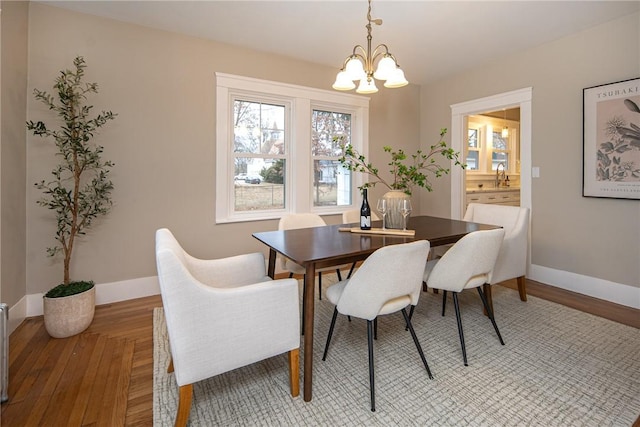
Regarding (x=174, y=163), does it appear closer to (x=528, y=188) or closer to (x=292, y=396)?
(x=292, y=396)

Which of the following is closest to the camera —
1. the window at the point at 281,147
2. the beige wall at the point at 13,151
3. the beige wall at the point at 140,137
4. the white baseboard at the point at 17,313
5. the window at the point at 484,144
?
the beige wall at the point at 13,151

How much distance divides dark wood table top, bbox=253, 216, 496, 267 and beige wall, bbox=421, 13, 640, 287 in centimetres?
146

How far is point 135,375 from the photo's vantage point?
1.83 meters

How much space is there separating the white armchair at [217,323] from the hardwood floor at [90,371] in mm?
455

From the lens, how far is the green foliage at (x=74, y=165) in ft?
7.98

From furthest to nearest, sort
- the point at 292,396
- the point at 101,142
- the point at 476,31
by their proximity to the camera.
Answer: the point at 476,31 → the point at 101,142 → the point at 292,396

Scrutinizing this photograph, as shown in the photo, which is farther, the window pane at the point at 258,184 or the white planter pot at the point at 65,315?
the window pane at the point at 258,184

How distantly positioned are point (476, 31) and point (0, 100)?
3892mm

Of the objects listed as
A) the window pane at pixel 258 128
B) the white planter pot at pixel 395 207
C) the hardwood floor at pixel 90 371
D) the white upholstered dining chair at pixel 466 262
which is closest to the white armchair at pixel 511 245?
the white upholstered dining chair at pixel 466 262

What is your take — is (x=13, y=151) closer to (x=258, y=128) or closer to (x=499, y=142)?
(x=258, y=128)

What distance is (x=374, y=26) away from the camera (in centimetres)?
291

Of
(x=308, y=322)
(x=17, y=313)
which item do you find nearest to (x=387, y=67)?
(x=308, y=322)

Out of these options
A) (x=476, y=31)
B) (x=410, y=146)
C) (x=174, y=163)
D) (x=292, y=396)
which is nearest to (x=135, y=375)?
(x=292, y=396)

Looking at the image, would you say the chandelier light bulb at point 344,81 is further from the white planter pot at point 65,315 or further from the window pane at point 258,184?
the white planter pot at point 65,315
